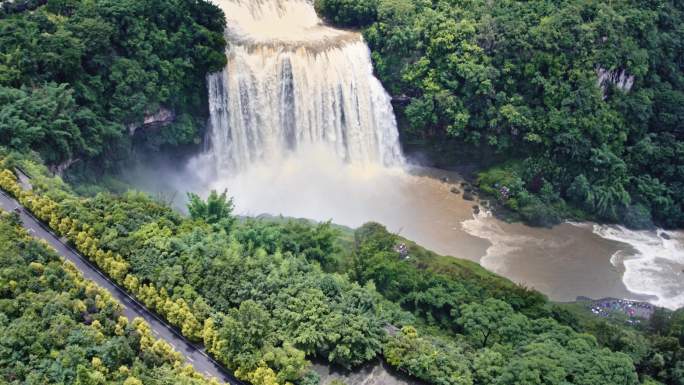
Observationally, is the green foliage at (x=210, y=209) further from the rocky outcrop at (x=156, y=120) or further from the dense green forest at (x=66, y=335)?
the rocky outcrop at (x=156, y=120)

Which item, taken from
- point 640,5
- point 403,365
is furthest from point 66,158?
point 640,5

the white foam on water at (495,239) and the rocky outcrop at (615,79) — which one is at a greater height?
the rocky outcrop at (615,79)

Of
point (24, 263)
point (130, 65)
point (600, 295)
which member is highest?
point (130, 65)

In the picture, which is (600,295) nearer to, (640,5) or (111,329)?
(640,5)

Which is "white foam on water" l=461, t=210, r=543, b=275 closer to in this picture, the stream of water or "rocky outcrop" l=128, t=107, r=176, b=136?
the stream of water

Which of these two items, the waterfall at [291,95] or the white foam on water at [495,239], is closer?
the white foam on water at [495,239]

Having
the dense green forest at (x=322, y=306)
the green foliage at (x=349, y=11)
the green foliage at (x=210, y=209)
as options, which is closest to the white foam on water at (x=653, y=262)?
the dense green forest at (x=322, y=306)
